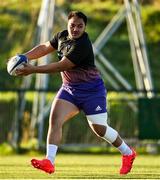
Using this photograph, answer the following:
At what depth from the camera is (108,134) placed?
10672 mm

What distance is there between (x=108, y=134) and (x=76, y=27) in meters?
1.46

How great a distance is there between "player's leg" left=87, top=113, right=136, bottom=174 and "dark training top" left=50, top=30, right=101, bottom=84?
0.49m

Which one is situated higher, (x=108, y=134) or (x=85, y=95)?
(x=85, y=95)

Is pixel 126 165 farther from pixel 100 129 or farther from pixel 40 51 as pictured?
pixel 40 51

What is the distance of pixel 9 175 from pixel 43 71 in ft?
4.62

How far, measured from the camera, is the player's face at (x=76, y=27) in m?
10.1

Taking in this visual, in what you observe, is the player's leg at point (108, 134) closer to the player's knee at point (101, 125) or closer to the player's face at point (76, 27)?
the player's knee at point (101, 125)

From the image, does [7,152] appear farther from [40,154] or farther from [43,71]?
[43,71]

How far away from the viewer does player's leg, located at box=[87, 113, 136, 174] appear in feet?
34.5

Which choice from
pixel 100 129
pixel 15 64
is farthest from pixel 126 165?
pixel 15 64

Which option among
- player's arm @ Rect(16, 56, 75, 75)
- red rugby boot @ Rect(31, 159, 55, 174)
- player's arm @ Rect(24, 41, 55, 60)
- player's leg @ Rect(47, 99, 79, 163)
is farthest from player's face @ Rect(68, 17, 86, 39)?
red rugby boot @ Rect(31, 159, 55, 174)

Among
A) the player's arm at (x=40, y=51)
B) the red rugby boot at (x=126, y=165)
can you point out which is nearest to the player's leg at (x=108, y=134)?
the red rugby boot at (x=126, y=165)

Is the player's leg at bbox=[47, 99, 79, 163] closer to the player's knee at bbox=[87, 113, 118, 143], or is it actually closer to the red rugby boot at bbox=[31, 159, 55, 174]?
the red rugby boot at bbox=[31, 159, 55, 174]

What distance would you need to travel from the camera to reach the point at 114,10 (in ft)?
101
